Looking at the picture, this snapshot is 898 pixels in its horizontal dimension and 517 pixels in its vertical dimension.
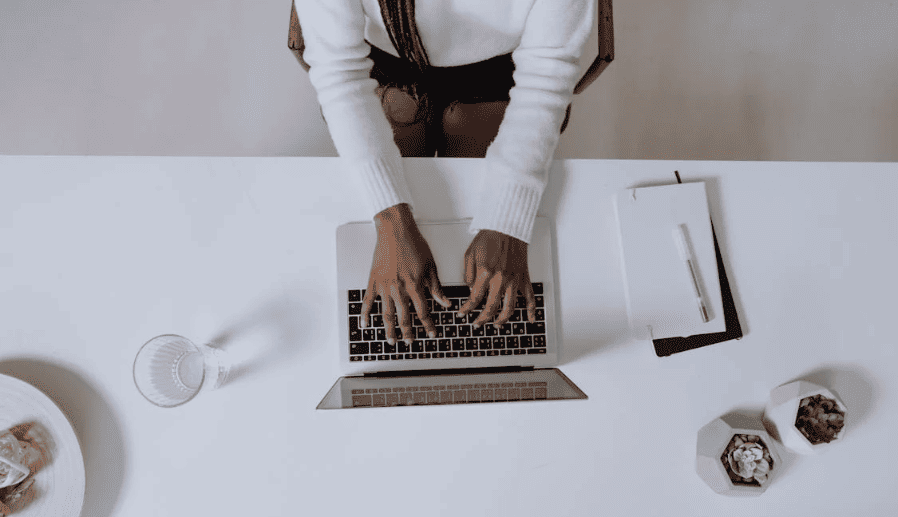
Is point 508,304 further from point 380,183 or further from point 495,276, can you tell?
point 380,183

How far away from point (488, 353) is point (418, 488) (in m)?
0.25

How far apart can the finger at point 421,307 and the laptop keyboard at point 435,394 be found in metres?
0.10

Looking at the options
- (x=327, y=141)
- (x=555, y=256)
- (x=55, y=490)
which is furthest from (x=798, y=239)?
(x=55, y=490)

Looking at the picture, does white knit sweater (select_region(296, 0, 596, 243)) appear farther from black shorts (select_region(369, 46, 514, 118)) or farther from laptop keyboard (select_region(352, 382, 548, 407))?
laptop keyboard (select_region(352, 382, 548, 407))

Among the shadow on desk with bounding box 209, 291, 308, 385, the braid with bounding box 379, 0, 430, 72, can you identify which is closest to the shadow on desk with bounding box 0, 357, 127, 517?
the shadow on desk with bounding box 209, 291, 308, 385

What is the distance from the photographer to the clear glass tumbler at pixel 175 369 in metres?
0.72

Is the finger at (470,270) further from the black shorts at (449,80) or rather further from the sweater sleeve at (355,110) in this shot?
the black shorts at (449,80)

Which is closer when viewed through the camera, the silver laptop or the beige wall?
the silver laptop

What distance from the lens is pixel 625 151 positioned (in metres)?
1.43

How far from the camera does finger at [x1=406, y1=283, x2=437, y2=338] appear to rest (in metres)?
0.74

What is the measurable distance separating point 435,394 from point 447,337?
10cm

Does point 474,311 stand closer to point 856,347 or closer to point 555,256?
point 555,256

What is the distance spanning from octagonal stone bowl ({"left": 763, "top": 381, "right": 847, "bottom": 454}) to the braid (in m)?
0.82

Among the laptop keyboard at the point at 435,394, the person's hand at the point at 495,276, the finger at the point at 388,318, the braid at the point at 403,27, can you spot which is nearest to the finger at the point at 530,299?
the person's hand at the point at 495,276
